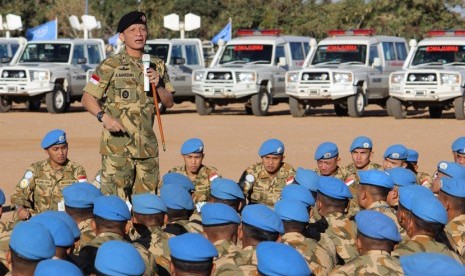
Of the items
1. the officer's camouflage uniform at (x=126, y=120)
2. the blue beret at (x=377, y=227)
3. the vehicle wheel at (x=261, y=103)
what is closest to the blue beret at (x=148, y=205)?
the officer's camouflage uniform at (x=126, y=120)

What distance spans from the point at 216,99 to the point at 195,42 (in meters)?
2.93

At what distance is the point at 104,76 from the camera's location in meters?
8.77

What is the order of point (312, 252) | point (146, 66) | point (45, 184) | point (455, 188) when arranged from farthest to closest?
point (45, 184)
point (146, 66)
point (455, 188)
point (312, 252)

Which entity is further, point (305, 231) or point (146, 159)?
point (146, 159)

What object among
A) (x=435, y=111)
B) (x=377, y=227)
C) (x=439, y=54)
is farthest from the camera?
(x=435, y=111)

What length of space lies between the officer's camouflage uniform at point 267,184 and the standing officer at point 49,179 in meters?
1.76

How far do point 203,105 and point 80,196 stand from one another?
20521 mm

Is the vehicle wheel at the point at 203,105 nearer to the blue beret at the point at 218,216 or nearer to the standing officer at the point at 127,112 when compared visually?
the standing officer at the point at 127,112

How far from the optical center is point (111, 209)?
7.17 metres

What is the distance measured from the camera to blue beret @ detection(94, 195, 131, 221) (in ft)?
23.4

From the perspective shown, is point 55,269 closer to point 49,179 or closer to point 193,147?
point 49,179

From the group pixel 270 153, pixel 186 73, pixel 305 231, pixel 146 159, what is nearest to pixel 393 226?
pixel 305 231

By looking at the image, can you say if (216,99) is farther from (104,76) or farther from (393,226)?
(393,226)

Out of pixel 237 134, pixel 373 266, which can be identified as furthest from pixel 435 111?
pixel 373 266
